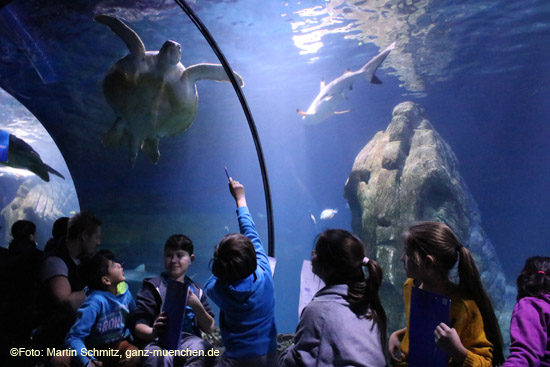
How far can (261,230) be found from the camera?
4219cm

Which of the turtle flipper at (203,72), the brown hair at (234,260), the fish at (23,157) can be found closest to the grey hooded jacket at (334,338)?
the brown hair at (234,260)

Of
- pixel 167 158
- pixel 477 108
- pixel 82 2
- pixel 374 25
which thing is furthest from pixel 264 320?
pixel 477 108

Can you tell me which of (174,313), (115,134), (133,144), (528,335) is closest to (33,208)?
(115,134)

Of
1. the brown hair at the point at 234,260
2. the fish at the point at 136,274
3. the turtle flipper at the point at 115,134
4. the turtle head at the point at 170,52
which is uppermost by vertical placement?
the turtle head at the point at 170,52

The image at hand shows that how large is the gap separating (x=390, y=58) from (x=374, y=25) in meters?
3.71

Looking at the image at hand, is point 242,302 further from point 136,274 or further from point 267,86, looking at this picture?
point 267,86

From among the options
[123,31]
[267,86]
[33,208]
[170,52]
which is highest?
[123,31]

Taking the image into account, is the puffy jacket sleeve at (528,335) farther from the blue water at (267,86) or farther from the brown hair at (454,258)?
the blue water at (267,86)

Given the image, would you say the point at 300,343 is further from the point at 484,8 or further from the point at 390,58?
the point at 390,58

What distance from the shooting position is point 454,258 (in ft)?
5.53

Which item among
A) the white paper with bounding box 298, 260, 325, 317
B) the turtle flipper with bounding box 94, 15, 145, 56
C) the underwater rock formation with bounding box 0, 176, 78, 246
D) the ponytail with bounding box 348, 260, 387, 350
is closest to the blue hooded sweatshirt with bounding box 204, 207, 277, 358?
the white paper with bounding box 298, 260, 325, 317

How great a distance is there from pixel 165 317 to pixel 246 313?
0.50 metres

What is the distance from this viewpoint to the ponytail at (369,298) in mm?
1688

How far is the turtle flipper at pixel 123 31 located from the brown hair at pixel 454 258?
4.12m
